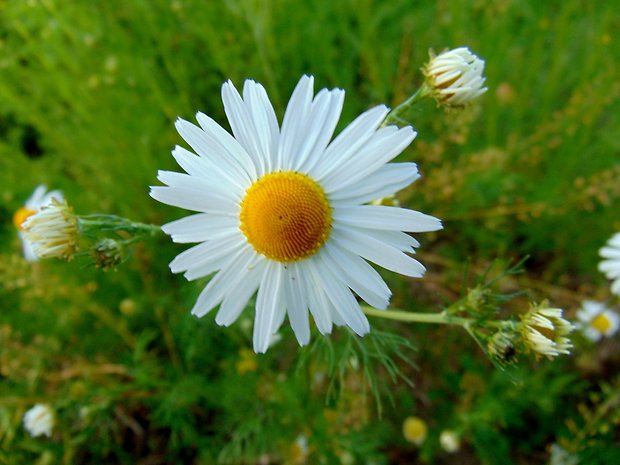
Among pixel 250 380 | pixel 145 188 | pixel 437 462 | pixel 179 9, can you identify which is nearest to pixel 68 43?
pixel 179 9

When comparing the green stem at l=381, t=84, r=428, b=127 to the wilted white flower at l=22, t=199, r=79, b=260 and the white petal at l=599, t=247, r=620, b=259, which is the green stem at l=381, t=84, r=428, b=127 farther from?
the white petal at l=599, t=247, r=620, b=259

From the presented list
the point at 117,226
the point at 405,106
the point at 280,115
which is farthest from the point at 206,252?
the point at 280,115

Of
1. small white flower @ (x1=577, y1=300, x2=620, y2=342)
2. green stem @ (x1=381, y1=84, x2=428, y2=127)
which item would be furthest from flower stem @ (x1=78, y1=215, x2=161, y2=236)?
small white flower @ (x1=577, y1=300, x2=620, y2=342)

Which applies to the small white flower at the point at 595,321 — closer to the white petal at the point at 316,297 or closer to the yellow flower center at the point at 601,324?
the yellow flower center at the point at 601,324

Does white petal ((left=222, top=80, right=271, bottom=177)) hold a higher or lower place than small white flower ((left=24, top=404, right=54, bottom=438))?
higher

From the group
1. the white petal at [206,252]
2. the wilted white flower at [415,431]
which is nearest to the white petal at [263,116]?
the white petal at [206,252]

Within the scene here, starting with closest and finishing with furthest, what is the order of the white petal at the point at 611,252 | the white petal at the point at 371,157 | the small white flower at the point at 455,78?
the white petal at the point at 371,157 → the small white flower at the point at 455,78 → the white petal at the point at 611,252
